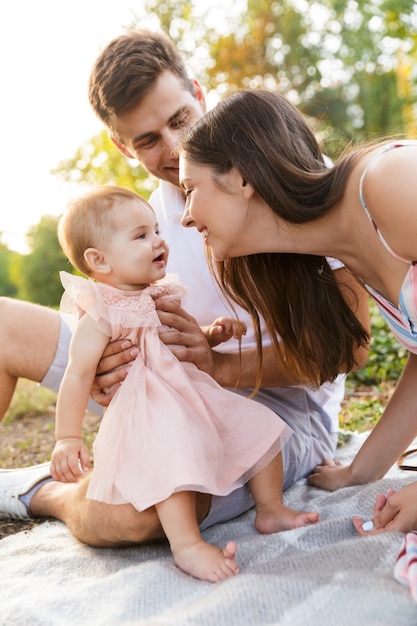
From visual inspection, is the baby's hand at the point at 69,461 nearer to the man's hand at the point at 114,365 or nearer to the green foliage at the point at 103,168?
the man's hand at the point at 114,365

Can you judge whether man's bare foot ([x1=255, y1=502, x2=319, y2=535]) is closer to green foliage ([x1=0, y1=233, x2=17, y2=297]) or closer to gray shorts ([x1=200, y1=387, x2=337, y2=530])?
gray shorts ([x1=200, y1=387, x2=337, y2=530])

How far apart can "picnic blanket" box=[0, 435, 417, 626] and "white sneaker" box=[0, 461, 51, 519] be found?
0.34 metres

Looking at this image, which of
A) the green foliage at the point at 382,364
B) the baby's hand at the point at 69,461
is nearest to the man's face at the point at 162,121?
the baby's hand at the point at 69,461

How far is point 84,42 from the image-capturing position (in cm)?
1216

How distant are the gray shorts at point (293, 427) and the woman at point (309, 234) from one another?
131 mm

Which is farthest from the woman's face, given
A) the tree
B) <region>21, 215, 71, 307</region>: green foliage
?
the tree

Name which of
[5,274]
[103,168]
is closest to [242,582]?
[103,168]

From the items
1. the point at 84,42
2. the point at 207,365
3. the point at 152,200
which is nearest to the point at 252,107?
the point at 207,365

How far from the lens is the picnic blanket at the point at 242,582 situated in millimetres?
1471

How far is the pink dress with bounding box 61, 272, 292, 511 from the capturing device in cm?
194

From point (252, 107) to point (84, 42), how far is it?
11.0 meters

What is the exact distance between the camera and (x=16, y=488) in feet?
8.90

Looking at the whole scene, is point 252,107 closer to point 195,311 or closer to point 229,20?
point 195,311

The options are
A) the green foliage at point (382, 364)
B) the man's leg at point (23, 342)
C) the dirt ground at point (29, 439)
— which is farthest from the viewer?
the green foliage at point (382, 364)
